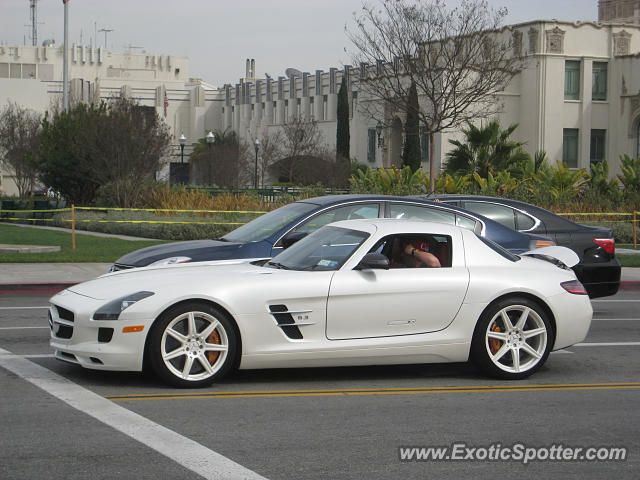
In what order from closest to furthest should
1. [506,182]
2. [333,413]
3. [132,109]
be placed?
1. [333,413]
2. [506,182]
3. [132,109]

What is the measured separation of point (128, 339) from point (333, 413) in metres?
1.76

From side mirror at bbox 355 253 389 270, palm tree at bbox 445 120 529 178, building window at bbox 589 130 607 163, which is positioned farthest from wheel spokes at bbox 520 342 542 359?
building window at bbox 589 130 607 163

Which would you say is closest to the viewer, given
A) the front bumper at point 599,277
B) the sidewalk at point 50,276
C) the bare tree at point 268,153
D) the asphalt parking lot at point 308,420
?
the asphalt parking lot at point 308,420

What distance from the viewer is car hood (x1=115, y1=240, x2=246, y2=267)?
1041 cm

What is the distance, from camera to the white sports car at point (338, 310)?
7473 mm

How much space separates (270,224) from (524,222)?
3.88 m

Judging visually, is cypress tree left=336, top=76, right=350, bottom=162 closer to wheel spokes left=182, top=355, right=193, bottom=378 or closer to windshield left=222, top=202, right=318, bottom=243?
windshield left=222, top=202, right=318, bottom=243

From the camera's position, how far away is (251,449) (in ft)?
19.4

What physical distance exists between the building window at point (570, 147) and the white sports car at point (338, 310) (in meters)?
50.8

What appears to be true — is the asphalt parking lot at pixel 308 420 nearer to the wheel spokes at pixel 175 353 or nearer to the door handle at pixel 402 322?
the wheel spokes at pixel 175 353

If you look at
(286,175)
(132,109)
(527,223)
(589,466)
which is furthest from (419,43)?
(286,175)

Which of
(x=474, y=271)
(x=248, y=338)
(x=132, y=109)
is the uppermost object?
(x=132, y=109)

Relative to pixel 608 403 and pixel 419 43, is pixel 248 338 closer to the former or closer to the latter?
pixel 608 403

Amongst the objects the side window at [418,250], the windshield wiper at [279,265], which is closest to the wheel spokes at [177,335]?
the windshield wiper at [279,265]
